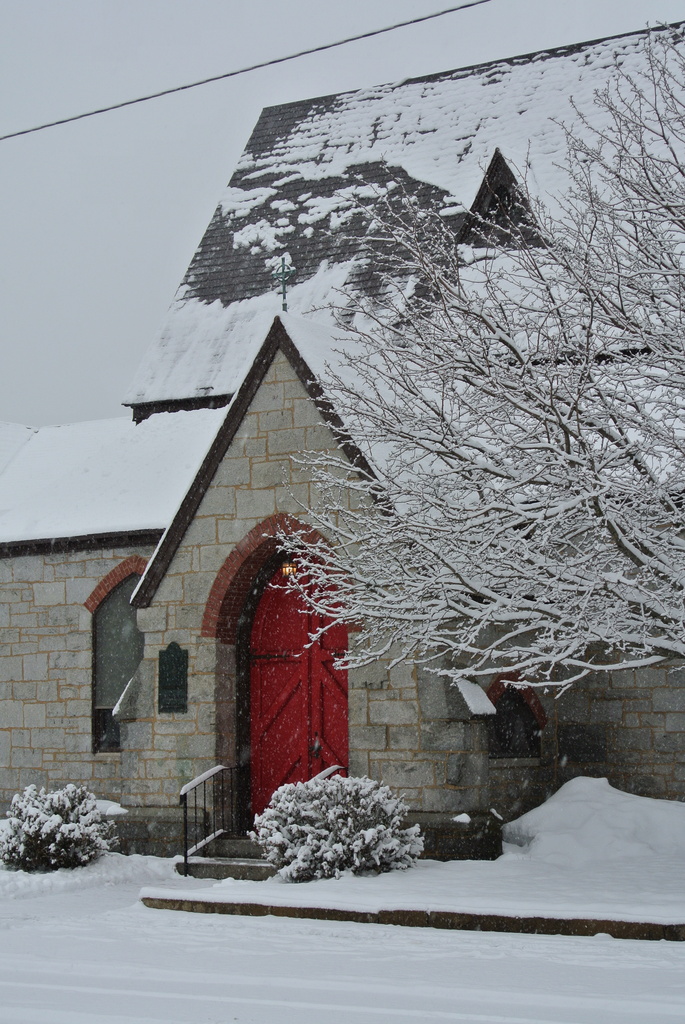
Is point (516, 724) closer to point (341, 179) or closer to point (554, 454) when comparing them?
point (554, 454)

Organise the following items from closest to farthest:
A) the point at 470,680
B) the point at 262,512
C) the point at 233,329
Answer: the point at 470,680 < the point at 262,512 < the point at 233,329

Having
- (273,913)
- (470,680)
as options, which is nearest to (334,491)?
(470,680)

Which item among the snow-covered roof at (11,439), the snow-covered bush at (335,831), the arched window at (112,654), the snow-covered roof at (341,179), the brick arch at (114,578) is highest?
the snow-covered roof at (341,179)

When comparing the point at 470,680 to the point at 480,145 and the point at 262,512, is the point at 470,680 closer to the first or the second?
the point at 262,512

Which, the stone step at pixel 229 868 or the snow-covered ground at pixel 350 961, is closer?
the snow-covered ground at pixel 350 961

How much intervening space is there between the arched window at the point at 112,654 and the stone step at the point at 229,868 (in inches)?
134

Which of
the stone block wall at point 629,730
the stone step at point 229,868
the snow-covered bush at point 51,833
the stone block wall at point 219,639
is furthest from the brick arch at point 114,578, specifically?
the stone block wall at point 629,730

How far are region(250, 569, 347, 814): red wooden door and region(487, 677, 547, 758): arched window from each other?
1632mm

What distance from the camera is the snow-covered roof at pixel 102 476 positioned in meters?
16.0

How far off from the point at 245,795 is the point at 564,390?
20.7ft

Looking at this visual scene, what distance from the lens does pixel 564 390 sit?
10.0 m

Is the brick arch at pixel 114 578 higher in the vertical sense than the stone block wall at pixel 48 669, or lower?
higher

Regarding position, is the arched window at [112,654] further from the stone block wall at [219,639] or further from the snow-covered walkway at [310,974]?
the snow-covered walkway at [310,974]

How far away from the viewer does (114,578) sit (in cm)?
1589
